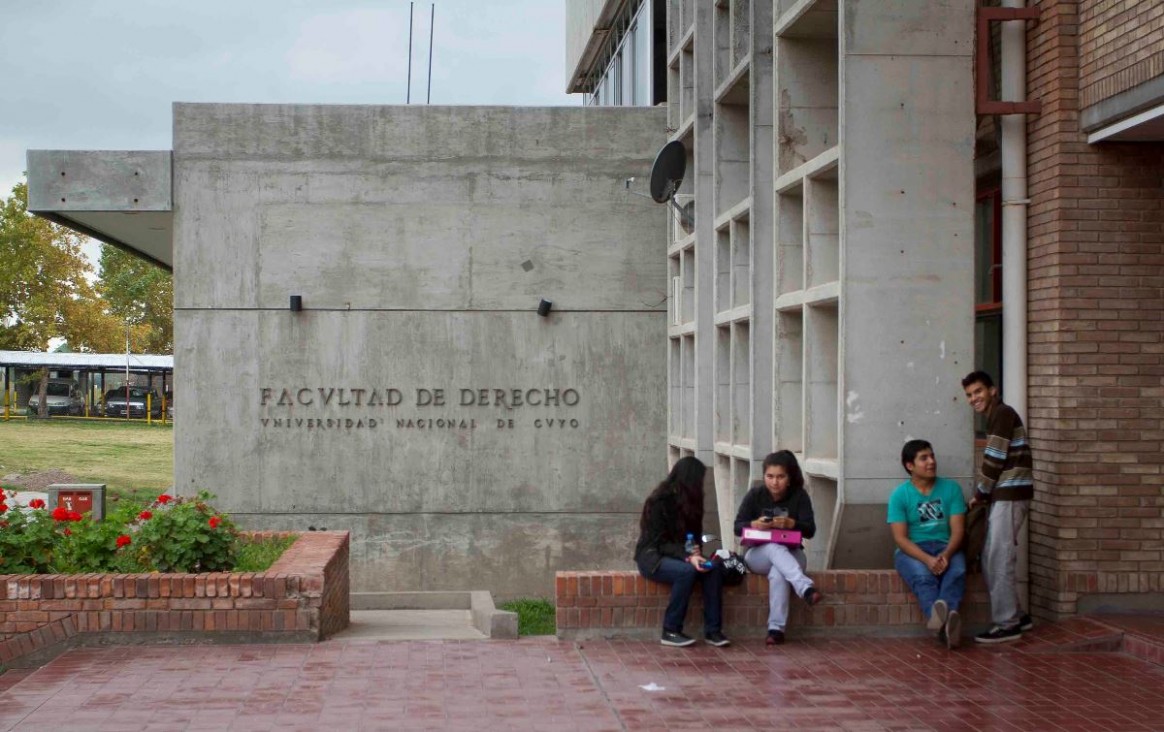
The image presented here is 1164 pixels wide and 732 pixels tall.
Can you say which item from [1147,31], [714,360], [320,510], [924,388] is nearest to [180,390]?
[320,510]

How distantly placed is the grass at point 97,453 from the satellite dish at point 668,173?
14.0 meters

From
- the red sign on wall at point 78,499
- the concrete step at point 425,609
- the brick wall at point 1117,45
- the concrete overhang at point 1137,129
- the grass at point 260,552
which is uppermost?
the brick wall at point 1117,45

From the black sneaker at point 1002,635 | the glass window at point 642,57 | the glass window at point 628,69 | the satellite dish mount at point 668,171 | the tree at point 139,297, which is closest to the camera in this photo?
the black sneaker at point 1002,635

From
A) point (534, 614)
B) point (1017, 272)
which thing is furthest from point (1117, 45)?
point (534, 614)

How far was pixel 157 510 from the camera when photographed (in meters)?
10.9

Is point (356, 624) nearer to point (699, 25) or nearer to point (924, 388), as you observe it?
point (924, 388)

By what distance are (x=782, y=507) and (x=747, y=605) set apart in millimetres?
A: 727

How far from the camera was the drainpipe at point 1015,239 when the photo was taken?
1041 cm

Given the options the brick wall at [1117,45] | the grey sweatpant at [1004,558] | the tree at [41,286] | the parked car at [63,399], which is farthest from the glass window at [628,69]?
the parked car at [63,399]

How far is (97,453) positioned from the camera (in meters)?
41.6

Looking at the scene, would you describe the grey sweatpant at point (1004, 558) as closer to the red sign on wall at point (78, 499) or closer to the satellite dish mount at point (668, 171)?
the satellite dish mount at point (668, 171)

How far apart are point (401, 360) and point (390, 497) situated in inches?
65.6

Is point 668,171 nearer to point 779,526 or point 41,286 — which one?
point 779,526

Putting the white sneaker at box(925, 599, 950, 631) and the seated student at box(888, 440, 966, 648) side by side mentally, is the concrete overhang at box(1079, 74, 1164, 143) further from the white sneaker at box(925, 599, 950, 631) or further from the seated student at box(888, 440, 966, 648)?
the white sneaker at box(925, 599, 950, 631)
